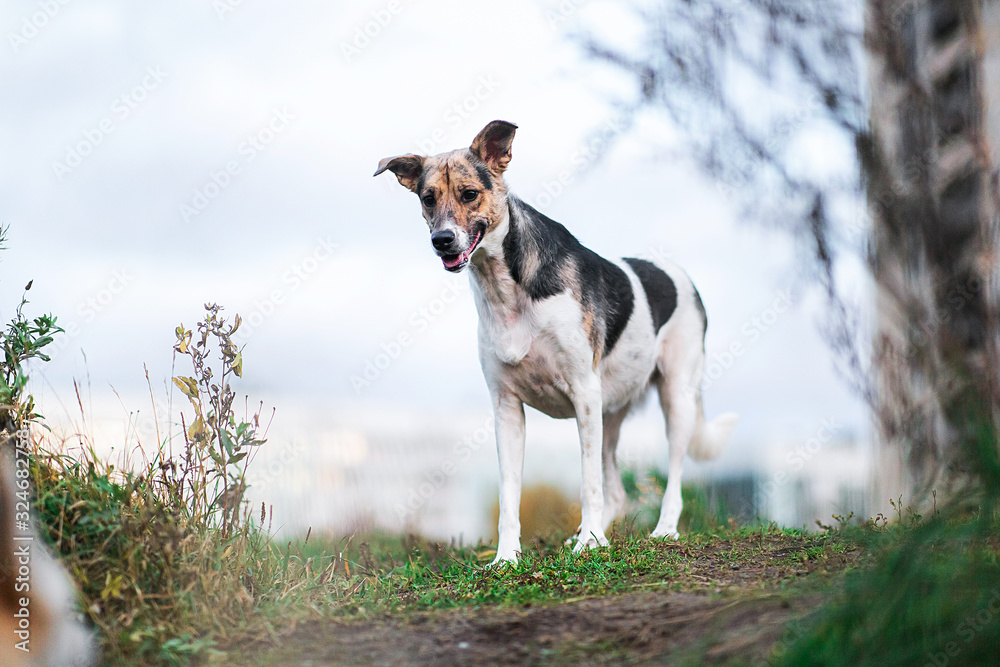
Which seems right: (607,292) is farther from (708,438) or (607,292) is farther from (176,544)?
(176,544)

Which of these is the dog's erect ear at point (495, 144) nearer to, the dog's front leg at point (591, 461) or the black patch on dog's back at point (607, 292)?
the black patch on dog's back at point (607, 292)

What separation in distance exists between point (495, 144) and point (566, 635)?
10.2 ft

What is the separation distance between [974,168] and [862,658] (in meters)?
1.71

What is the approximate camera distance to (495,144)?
17.3 feet

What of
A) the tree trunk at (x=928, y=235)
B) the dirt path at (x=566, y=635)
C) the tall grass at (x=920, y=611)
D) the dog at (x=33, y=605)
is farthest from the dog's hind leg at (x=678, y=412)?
the dog at (x=33, y=605)

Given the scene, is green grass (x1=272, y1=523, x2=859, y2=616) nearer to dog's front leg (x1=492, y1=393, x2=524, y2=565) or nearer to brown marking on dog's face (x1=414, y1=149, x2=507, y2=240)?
dog's front leg (x1=492, y1=393, x2=524, y2=565)

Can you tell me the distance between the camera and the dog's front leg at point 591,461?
16.7 feet

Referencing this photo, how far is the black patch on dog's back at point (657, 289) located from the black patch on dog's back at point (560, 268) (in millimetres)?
360

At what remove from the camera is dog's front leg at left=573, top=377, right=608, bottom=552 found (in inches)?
201

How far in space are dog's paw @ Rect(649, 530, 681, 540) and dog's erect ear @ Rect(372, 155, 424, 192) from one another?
2.65 m

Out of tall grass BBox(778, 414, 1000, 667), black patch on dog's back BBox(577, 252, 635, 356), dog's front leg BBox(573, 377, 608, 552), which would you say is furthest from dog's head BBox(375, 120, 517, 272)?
tall grass BBox(778, 414, 1000, 667)

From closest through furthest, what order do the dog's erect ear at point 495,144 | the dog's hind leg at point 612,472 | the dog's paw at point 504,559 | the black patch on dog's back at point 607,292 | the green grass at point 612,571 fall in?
the green grass at point 612,571, the dog's paw at point 504,559, the dog's erect ear at point 495,144, the black patch on dog's back at point 607,292, the dog's hind leg at point 612,472

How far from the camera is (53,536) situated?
3535 millimetres

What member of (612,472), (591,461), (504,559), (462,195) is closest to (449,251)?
→ (462,195)
